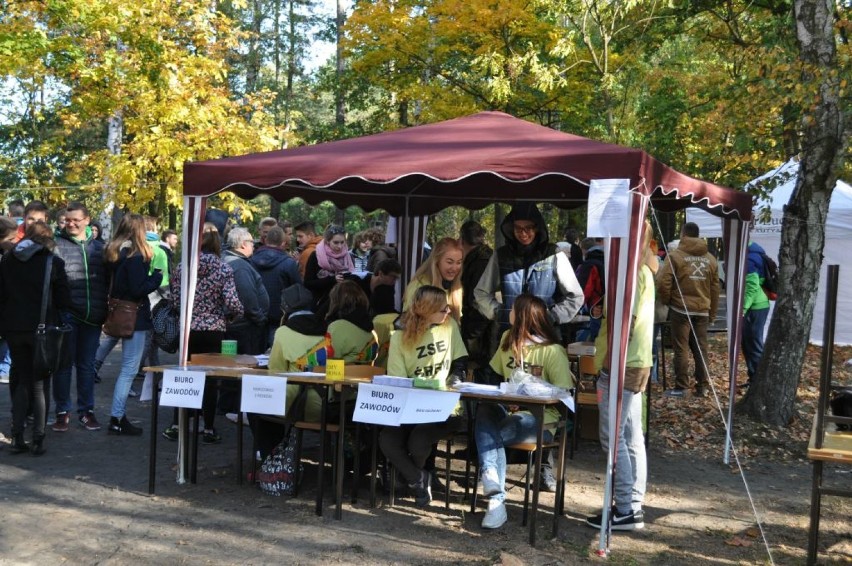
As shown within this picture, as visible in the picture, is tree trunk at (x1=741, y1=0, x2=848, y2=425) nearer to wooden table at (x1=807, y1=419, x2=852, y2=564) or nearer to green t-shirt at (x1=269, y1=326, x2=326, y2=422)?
wooden table at (x1=807, y1=419, x2=852, y2=564)

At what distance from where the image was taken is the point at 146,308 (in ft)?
24.7

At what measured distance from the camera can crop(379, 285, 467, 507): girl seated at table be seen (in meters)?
5.55

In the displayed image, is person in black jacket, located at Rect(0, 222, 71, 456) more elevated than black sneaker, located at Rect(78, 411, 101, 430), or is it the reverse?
person in black jacket, located at Rect(0, 222, 71, 456)

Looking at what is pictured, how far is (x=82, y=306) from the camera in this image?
23.7 feet

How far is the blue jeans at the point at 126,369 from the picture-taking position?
7.30 meters

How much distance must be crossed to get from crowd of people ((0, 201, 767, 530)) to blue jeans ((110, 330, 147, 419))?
0.04 ft

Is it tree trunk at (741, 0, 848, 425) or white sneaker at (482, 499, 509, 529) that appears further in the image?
tree trunk at (741, 0, 848, 425)

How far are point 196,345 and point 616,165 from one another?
12.6 ft

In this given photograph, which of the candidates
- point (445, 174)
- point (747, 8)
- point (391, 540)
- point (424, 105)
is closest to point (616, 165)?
point (445, 174)

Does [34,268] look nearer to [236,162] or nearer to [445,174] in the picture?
[236,162]

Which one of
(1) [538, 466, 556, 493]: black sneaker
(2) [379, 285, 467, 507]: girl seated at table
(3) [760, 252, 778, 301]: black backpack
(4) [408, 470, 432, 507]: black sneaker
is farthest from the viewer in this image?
(3) [760, 252, 778, 301]: black backpack

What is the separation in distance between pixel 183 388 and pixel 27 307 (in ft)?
5.31

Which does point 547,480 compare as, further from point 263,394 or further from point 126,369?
point 126,369

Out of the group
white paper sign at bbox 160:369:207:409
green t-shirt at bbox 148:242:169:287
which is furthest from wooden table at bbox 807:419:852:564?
green t-shirt at bbox 148:242:169:287
